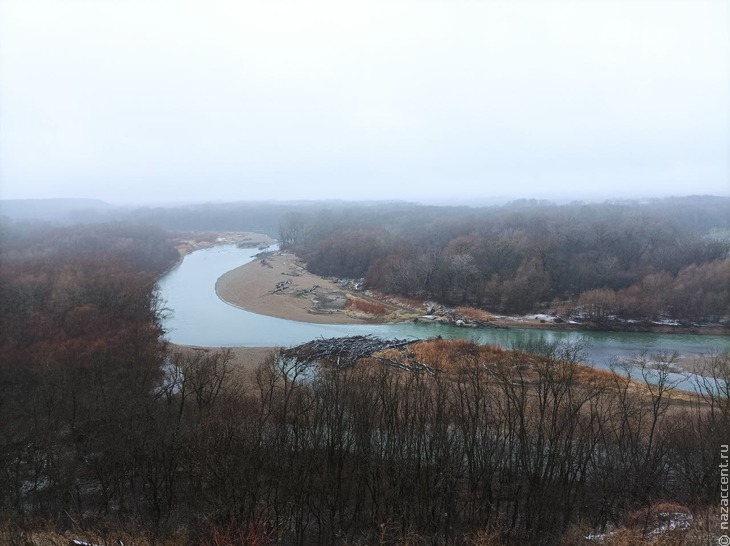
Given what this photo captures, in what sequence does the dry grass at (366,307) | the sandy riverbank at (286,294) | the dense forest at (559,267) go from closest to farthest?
the dense forest at (559,267) < the sandy riverbank at (286,294) < the dry grass at (366,307)

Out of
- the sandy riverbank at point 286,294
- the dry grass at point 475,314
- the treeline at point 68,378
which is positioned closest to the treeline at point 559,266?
the dry grass at point 475,314

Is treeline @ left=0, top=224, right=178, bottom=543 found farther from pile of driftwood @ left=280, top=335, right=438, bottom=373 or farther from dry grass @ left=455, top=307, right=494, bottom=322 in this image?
dry grass @ left=455, top=307, right=494, bottom=322

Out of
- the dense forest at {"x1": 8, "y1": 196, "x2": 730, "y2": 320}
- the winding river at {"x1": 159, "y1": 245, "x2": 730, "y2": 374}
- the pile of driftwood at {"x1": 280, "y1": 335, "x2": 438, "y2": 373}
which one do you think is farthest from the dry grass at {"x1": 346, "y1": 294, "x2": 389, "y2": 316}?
the pile of driftwood at {"x1": 280, "y1": 335, "x2": 438, "y2": 373}

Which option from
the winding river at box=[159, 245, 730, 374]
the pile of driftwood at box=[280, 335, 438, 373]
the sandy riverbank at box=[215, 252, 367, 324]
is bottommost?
the winding river at box=[159, 245, 730, 374]

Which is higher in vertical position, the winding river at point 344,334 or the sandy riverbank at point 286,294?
the sandy riverbank at point 286,294

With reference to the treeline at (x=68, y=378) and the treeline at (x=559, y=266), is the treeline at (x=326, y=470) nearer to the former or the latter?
the treeline at (x=68, y=378)

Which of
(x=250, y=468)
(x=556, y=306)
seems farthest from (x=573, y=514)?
(x=556, y=306)
